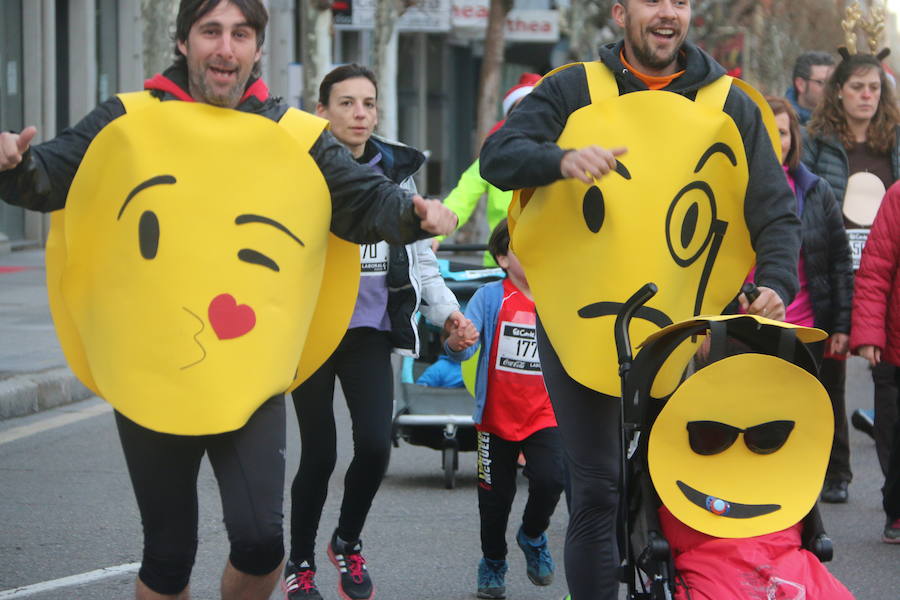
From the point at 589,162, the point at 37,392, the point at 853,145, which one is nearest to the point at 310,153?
the point at 589,162

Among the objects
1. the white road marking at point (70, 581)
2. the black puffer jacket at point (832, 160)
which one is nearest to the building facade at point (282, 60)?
the black puffer jacket at point (832, 160)

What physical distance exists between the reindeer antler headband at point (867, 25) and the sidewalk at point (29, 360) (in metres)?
5.30

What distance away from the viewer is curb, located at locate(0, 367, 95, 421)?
9.69m

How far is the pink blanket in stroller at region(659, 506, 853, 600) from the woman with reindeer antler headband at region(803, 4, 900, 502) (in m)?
3.89

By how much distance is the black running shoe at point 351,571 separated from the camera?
226 inches

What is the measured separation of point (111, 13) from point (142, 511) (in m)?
21.5

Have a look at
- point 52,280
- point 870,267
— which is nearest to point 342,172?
point 52,280

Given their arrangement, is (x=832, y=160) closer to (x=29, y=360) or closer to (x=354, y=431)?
(x=354, y=431)

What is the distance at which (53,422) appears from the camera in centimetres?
967

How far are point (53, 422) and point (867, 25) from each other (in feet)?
17.8

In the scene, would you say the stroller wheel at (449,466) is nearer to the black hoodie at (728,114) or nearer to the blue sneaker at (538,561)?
the blue sneaker at (538,561)

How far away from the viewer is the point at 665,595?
4012 mm

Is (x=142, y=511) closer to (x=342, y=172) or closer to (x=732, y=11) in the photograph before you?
(x=342, y=172)

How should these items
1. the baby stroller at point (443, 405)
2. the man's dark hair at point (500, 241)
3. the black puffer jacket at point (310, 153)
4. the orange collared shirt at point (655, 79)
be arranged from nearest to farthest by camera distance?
1. the black puffer jacket at point (310, 153)
2. the orange collared shirt at point (655, 79)
3. the man's dark hair at point (500, 241)
4. the baby stroller at point (443, 405)
